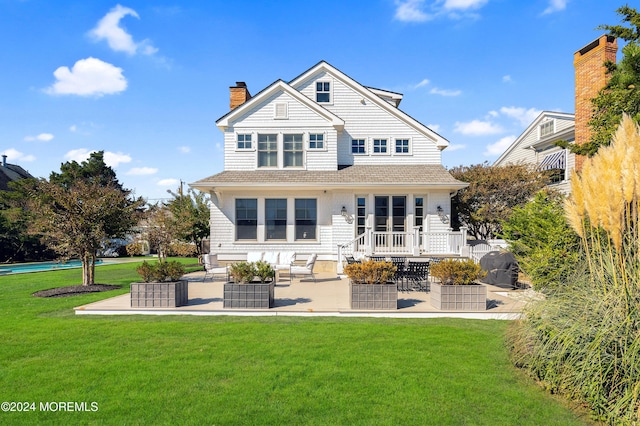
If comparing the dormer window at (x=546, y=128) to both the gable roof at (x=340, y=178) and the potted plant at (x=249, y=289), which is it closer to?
the gable roof at (x=340, y=178)

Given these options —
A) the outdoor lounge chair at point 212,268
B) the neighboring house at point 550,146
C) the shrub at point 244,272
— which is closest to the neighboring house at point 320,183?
the outdoor lounge chair at point 212,268

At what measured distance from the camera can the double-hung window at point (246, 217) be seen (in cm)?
1573

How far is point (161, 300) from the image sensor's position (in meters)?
8.12

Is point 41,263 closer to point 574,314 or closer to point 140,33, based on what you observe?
point 140,33

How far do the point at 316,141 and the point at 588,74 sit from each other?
1028 centimetres

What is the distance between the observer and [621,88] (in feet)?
24.4

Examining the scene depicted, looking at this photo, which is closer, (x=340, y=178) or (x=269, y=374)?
(x=269, y=374)

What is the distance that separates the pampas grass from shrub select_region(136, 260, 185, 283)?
7411mm

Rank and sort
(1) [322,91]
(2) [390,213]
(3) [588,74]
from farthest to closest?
1. (1) [322,91]
2. (2) [390,213]
3. (3) [588,74]

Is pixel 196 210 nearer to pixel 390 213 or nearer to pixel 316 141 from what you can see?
pixel 316 141

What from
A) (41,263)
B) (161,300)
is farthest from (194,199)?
(161,300)

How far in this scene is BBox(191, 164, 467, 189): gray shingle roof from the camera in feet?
47.9

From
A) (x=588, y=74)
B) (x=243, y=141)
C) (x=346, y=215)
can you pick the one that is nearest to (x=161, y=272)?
(x=346, y=215)

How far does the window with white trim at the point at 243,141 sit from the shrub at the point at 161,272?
8.93 meters
